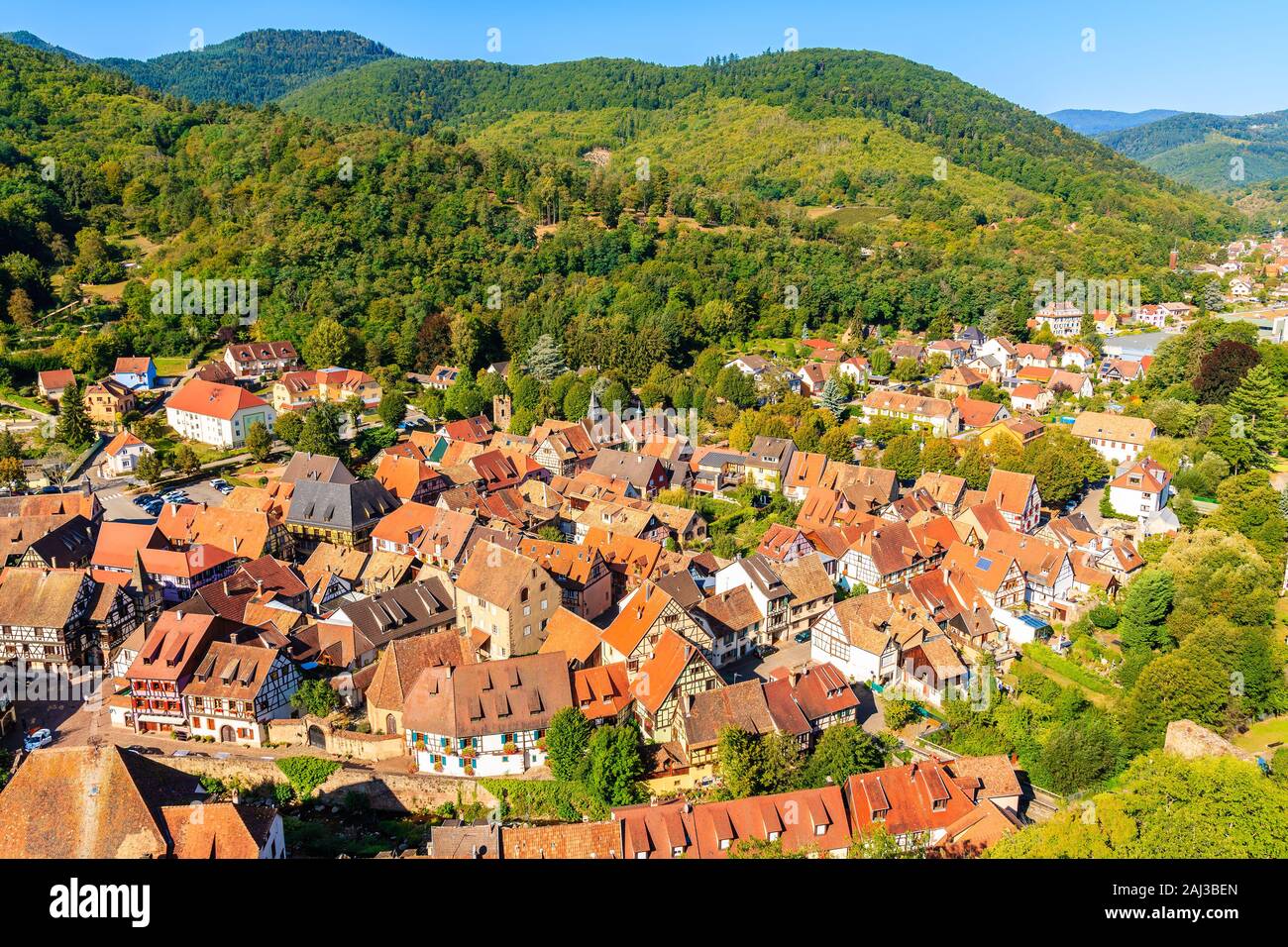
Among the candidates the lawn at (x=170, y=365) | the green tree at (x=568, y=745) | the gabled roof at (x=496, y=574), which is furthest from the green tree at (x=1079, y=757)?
the lawn at (x=170, y=365)

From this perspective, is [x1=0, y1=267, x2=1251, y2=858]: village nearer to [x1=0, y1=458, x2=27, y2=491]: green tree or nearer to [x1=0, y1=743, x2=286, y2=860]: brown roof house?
[x1=0, y1=743, x2=286, y2=860]: brown roof house

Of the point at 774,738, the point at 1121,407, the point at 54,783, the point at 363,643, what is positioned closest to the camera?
the point at 54,783

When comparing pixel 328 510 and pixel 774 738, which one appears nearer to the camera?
pixel 774 738

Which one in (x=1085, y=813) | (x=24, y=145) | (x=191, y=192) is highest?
(x=24, y=145)

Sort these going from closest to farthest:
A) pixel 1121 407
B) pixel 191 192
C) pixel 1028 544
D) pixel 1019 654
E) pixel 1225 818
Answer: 1. pixel 1225 818
2. pixel 1019 654
3. pixel 1028 544
4. pixel 1121 407
5. pixel 191 192

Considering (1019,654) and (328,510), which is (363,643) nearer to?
(328,510)

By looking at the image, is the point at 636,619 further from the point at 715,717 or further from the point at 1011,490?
the point at 1011,490

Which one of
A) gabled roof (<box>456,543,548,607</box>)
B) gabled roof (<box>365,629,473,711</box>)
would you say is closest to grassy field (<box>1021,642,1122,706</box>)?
gabled roof (<box>456,543,548,607</box>)

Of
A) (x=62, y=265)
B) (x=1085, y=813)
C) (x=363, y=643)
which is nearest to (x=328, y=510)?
(x=363, y=643)

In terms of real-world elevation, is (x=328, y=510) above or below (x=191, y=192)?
below
